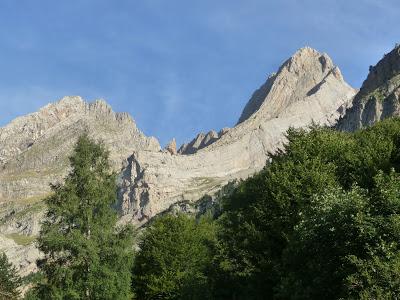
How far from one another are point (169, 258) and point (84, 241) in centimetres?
3090

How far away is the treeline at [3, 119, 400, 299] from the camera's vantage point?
2739 cm

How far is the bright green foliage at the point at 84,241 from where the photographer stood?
39969mm

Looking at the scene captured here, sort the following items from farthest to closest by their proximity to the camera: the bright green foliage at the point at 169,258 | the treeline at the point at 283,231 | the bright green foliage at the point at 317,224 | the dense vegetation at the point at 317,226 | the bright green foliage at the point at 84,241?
the bright green foliage at the point at 169,258 → the bright green foliage at the point at 84,241 → the treeline at the point at 283,231 → the bright green foliage at the point at 317,224 → the dense vegetation at the point at 317,226

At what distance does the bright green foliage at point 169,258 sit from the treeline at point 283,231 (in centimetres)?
1282

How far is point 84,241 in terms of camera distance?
39.8 metres

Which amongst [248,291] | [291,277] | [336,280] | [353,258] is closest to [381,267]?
[353,258]

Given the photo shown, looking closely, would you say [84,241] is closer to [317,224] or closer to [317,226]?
[317,224]

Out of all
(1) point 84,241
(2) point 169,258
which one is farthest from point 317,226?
(2) point 169,258

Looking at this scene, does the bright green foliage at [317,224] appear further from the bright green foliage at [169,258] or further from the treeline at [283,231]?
the bright green foliage at [169,258]

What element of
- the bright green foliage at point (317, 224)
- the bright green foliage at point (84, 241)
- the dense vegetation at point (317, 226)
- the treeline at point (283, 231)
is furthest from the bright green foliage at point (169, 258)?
the bright green foliage at point (84, 241)

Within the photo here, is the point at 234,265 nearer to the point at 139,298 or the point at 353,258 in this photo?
the point at 353,258

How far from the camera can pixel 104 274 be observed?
40.3 m

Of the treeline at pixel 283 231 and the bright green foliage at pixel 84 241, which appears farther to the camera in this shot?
the bright green foliage at pixel 84 241

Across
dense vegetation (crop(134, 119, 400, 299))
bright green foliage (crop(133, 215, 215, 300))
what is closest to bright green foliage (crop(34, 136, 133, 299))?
dense vegetation (crop(134, 119, 400, 299))
